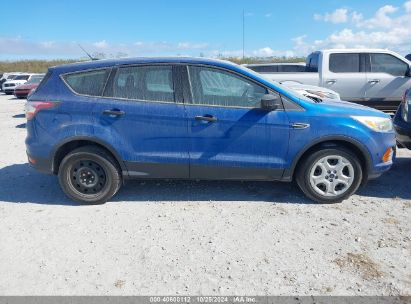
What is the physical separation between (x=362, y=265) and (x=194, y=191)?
2336 mm

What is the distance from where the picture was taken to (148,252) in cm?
331

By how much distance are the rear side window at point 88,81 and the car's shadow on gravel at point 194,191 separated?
1417 mm

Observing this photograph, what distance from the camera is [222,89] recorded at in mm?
4125

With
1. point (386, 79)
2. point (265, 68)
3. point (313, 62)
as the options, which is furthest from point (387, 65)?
point (265, 68)

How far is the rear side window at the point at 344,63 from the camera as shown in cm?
905

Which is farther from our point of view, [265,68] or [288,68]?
[265,68]

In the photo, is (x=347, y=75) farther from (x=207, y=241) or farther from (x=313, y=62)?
(x=207, y=241)

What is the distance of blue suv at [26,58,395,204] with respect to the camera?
4.09m

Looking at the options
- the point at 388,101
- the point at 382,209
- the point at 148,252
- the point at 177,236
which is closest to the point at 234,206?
the point at 177,236

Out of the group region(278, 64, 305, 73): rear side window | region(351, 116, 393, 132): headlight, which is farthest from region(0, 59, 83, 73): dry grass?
region(351, 116, 393, 132): headlight

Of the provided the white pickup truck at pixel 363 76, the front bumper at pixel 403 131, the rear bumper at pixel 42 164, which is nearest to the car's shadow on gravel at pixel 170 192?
the rear bumper at pixel 42 164

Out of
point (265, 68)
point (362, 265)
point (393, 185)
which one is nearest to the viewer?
point (362, 265)

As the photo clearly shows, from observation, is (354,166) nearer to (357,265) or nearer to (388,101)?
(357,265)

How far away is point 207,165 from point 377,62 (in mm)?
6891
